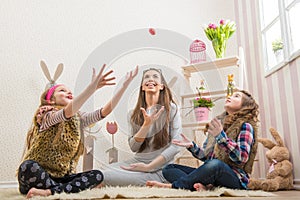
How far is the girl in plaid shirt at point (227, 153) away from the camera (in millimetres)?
1130

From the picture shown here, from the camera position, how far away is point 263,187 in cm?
130

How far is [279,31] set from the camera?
161cm

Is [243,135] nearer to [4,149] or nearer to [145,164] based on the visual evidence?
[145,164]

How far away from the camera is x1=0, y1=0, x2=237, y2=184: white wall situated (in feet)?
6.26

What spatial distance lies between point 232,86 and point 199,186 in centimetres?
70

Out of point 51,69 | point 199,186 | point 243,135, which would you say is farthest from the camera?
point 51,69

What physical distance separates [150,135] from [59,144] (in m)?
0.43

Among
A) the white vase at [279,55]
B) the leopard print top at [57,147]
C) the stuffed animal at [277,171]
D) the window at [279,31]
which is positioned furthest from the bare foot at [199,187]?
the white vase at [279,55]

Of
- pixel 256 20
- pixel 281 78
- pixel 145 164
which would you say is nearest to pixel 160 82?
pixel 145 164

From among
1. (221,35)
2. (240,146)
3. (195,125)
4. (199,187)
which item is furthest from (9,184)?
(221,35)

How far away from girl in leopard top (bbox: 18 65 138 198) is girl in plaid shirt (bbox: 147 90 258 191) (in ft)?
1.00

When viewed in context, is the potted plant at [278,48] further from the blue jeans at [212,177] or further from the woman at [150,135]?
the blue jeans at [212,177]

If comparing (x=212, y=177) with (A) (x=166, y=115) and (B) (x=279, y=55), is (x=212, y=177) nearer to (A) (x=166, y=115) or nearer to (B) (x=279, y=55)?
(A) (x=166, y=115)

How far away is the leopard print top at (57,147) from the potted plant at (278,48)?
0.99 m
